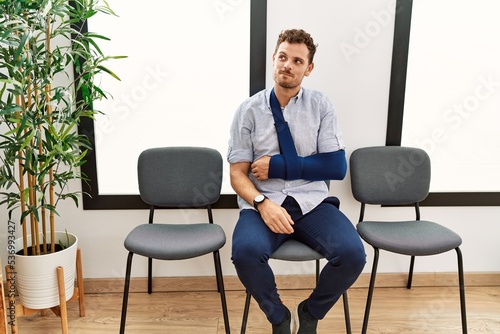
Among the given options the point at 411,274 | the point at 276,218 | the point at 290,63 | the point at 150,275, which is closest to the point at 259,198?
the point at 276,218

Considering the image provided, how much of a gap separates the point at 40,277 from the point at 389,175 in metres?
1.83

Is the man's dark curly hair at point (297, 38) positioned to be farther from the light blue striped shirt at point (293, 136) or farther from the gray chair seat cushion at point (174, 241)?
the gray chair seat cushion at point (174, 241)

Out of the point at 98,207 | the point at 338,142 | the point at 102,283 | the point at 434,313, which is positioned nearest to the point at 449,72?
the point at 338,142

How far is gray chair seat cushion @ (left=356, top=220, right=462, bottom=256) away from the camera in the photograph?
192 centimetres

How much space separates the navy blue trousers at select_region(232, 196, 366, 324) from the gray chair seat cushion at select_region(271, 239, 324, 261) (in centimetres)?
2

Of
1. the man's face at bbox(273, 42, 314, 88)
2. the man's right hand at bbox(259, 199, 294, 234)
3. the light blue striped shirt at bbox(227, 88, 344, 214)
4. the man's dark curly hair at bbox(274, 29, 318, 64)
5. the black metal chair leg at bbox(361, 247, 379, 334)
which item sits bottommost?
the black metal chair leg at bbox(361, 247, 379, 334)

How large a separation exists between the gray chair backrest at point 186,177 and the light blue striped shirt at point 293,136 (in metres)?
0.23

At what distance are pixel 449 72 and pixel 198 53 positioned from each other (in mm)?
1422

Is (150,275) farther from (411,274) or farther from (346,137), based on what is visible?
(411,274)

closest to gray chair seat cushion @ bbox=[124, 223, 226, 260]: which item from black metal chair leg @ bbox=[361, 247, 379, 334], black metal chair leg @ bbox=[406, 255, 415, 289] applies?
black metal chair leg @ bbox=[361, 247, 379, 334]

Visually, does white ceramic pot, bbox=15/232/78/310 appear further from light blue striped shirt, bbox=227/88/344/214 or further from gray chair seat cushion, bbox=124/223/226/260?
light blue striped shirt, bbox=227/88/344/214

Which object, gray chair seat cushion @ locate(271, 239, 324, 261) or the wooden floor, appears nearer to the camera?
gray chair seat cushion @ locate(271, 239, 324, 261)

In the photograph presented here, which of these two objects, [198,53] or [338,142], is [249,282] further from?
[198,53]

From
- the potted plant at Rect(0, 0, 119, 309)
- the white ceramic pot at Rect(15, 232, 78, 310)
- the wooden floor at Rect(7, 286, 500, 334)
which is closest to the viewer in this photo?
the potted plant at Rect(0, 0, 119, 309)
